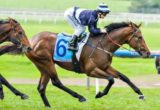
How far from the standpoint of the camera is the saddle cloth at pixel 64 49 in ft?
41.5

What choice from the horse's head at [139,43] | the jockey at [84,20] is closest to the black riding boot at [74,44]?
the jockey at [84,20]

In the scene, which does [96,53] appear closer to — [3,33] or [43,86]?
[43,86]

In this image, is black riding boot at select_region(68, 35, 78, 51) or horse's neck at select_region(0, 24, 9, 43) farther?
black riding boot at select_region(68, 35, 78, 51)

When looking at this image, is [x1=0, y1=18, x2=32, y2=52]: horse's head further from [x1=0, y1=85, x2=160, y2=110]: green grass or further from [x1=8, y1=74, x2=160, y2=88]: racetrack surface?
[x1=8, y1=74, x2=160, y2=88]: racetrack surface

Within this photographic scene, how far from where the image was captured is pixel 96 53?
12.5 m

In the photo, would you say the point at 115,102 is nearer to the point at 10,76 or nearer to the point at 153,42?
the point at 10,76

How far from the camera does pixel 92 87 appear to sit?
1711 cm

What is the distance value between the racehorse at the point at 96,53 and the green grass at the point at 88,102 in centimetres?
30

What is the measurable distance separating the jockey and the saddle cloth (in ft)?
0.44

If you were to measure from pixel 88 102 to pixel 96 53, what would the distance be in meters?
1.21

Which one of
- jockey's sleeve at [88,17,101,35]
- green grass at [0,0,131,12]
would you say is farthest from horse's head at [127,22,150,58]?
green grass at [0,0,131,12]

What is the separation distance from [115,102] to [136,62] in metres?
10.4

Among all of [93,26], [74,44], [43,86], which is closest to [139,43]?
[93,26]

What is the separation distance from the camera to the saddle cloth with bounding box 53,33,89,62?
41.5 ft
